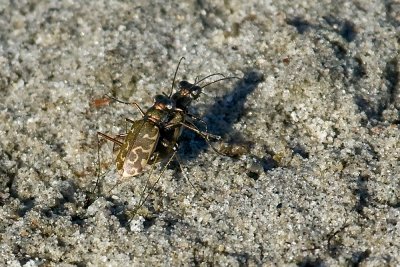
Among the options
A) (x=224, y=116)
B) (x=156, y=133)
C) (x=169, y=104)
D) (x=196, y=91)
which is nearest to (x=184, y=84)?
(x=196, y=91)

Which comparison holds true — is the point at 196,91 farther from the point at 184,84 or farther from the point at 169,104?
the point at 169,104

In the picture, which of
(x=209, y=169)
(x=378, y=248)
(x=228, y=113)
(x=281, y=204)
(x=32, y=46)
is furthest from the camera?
(x=32, y=46)

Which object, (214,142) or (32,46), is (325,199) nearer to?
(214,142)

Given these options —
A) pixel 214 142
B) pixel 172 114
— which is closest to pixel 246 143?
pixel 214 142

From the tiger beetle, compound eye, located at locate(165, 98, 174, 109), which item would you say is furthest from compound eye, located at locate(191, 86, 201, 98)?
compound eye, located at locate(165, 98, 174, 109)

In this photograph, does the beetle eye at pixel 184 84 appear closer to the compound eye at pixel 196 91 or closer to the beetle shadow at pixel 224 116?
the compound eye at pixel 196 91

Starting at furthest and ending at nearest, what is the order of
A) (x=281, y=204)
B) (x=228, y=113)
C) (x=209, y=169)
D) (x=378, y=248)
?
(x=228, y=113), (x=209, y=169), (x=281, y=204), (x=378, y=248)
